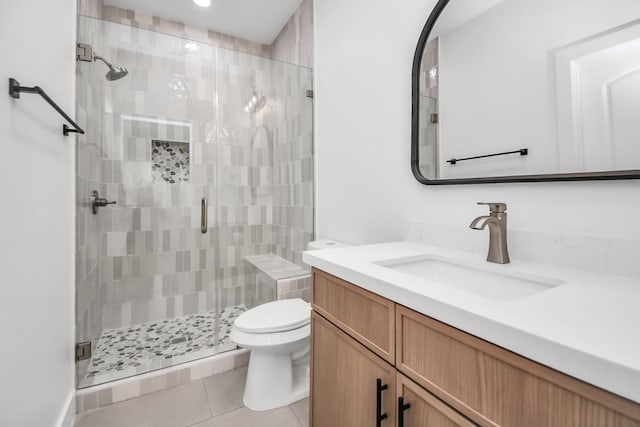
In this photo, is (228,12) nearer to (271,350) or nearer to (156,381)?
(271,350)

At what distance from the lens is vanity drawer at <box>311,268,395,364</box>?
0.74 m

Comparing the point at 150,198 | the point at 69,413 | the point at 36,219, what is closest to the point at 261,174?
the point at 150,198

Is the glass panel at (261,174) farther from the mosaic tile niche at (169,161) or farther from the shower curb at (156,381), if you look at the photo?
the shower curb at (156,381)

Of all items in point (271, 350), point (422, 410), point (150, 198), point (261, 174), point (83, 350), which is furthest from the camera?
point (261, 174)


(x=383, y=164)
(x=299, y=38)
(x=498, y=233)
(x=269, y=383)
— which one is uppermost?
(x=299, y=38)

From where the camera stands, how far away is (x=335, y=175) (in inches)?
78.0

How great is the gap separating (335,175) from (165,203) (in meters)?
1.27

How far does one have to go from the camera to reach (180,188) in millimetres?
2141

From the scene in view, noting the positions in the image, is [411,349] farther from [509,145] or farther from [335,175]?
[335,175]

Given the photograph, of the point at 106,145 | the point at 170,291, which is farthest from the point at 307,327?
the point at 106,145

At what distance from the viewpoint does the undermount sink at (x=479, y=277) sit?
807mm

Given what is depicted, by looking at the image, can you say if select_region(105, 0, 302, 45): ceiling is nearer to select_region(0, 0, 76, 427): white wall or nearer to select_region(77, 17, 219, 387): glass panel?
select_region(77, 17, 219, 387): glass panel

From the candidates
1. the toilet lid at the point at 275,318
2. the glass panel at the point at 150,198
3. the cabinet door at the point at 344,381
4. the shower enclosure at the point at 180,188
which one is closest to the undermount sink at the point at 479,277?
the cabinet door at the point at 344,381

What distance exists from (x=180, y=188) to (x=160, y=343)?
1.08 m
